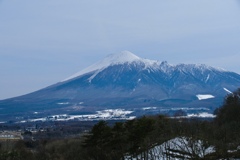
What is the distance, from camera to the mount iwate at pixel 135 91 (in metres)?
91.8

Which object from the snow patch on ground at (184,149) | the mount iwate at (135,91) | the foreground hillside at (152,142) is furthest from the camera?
the mount iwate at (135,91)

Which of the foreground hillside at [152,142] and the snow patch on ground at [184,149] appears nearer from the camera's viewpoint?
the snow patch on ground at [184,149]

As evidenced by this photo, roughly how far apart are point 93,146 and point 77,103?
3158 inches

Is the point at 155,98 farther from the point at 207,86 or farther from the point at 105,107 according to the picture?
the point at 207,86

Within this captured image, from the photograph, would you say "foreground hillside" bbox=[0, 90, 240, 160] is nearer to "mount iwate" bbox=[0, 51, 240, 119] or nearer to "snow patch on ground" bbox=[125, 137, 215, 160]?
"snow patch on ground" bbox=[125, 137, 215, 160]

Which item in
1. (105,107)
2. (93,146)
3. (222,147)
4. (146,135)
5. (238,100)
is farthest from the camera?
(105,107)

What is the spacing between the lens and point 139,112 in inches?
3223

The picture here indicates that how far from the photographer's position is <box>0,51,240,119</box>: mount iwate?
91.8 meters

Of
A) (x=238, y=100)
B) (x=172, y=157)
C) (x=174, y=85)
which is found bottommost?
(x=172, y=157)

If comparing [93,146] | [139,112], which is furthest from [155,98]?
[93,146]

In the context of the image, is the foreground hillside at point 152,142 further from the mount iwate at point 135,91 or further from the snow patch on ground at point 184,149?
the mount iwate at point 135,91

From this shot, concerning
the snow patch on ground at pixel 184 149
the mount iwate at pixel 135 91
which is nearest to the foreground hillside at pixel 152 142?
the snow patch on ground at pixel 184 149

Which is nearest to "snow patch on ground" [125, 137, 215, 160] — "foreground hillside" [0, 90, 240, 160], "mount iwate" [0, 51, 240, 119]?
"foreground hillside" [0, 90, 240, 160]

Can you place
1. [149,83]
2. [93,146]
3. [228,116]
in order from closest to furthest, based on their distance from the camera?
[93,146], [228,116], [149,83]
